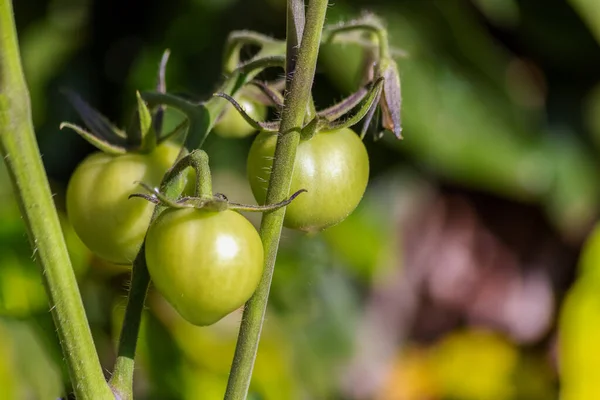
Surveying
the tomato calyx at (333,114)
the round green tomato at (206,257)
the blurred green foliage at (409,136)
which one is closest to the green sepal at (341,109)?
the tomato calyx at (333,114)

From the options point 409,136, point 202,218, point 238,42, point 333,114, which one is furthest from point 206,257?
point 409,136

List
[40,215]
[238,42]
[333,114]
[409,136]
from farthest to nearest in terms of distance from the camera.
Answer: [409,136]
[238,42]
[333,114]
[40,215]

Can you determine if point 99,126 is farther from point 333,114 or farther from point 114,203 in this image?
point 333,114

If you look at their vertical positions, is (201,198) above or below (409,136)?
above

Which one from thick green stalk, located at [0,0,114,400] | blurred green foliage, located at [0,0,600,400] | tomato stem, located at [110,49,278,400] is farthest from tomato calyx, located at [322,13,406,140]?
blurred green foliage, located at [0,0,600,400]

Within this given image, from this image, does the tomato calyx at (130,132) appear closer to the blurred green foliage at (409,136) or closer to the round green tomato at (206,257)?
the round green tomato at (206,257)

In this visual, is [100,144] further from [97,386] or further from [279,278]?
[279,278]

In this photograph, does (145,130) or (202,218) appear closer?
(202,218)
